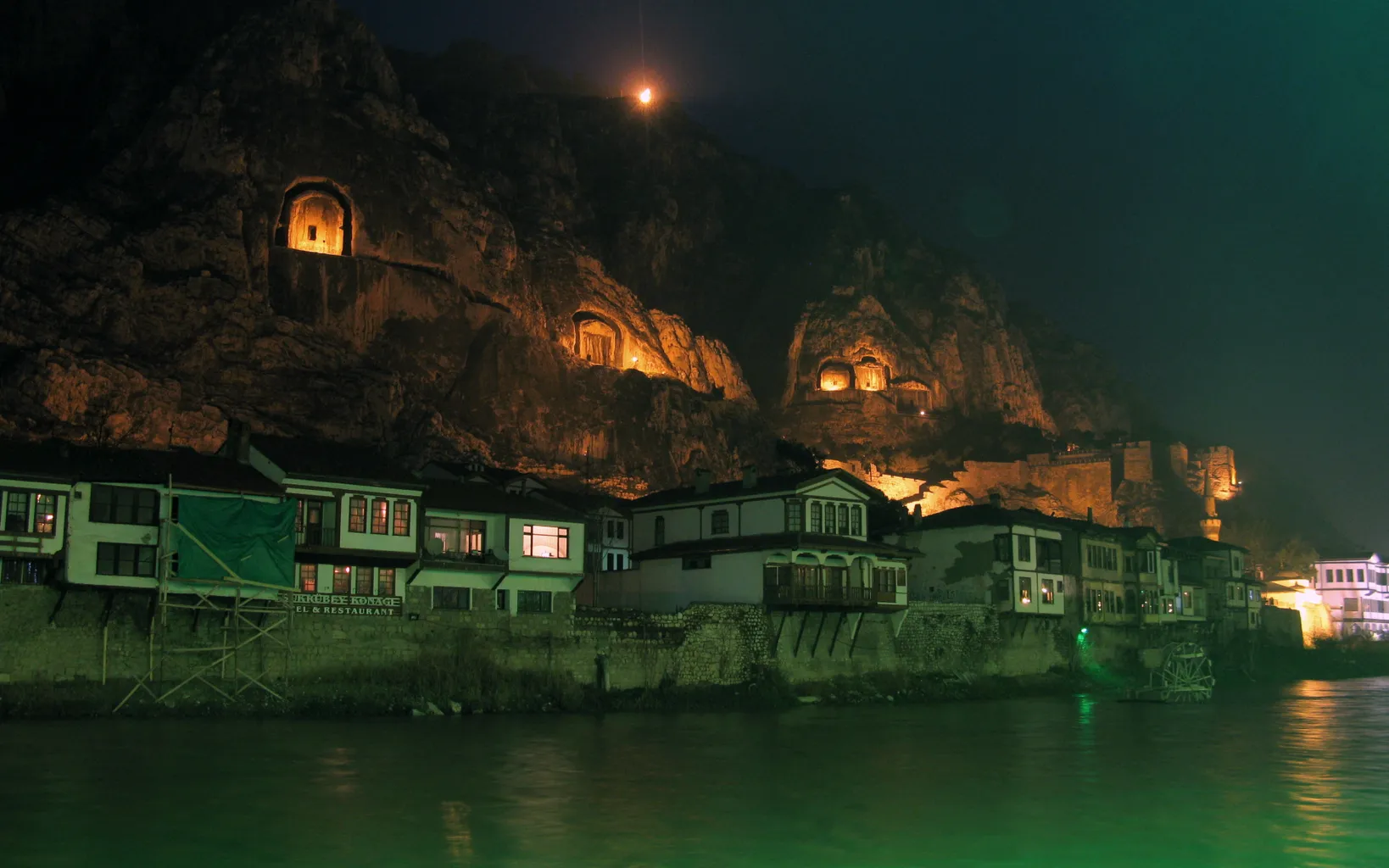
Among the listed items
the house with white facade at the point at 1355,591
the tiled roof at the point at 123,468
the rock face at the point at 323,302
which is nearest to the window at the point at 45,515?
the tiled roof at the point at 123,468

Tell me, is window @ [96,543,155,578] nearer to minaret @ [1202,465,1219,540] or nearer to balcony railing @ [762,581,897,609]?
balcony railing @ [762,581,897,609]

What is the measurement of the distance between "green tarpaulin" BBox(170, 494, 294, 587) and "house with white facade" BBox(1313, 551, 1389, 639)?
11118 cm

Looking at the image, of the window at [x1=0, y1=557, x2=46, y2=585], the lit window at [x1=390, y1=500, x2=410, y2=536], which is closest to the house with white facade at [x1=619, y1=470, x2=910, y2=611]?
the lit window at [x1=390, y1=500, x2=410, y2=536]

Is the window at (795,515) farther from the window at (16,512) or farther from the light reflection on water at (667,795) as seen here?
the window at (16,512)

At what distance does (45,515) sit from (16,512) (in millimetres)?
849

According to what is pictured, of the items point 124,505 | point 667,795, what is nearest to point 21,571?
point 124,505

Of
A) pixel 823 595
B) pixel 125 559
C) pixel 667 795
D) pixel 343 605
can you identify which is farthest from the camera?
pixel 823 595

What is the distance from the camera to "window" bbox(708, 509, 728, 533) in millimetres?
62500

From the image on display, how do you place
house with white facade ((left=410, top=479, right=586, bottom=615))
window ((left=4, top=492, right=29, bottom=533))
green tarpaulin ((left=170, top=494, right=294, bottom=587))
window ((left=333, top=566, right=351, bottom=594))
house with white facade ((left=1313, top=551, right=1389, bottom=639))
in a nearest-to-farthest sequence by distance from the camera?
window ((left=4, top=492, right=29, bottom=533)), green tarpaulin ((left=170, top=494, right=294, bottom=587)), window ((left=333, top=566, right=351, bottom=594)), house with white facade ((left=410, top=479, right=586, bottom=615)), house with white facade ((left=1313, top=551, right=1389, bottom=639))

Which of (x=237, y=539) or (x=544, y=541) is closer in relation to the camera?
(x=237, y=539)

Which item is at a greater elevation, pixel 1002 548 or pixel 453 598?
pixel 1002 548

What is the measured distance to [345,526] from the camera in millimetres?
47500

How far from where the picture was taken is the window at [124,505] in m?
42.1

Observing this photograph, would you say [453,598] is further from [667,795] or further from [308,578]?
[667,795]
